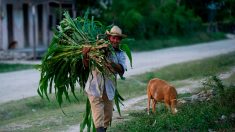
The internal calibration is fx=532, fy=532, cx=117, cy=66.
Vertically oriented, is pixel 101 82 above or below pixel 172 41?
above

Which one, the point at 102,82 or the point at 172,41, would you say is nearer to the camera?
the point at 102,82

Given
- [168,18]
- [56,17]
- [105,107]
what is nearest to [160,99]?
[105,107]

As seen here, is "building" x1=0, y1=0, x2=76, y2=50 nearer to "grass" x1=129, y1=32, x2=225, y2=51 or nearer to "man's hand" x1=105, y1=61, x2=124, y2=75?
"grass" x1=129, y1=32, x2=225, y2=51

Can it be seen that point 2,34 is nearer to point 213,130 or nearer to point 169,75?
point 169,75

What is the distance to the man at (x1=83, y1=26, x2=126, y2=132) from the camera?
694 cm

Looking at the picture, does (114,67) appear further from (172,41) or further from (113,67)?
(172,41)

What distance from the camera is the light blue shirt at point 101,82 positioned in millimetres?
6953

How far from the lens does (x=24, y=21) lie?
91.1 ft

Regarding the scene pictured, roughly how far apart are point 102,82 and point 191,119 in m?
1.96

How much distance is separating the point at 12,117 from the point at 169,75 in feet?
23.5

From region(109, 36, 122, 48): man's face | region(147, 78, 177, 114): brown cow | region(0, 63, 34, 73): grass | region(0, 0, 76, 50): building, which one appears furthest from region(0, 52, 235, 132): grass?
region(0, 0, 76, 50): building

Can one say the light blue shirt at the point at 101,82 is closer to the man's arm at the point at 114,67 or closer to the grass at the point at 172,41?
the man's arm at the point at 114,67

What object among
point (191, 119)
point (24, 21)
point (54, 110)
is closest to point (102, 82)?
point (191, 119)

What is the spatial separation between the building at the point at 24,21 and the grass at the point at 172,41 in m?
4.72
